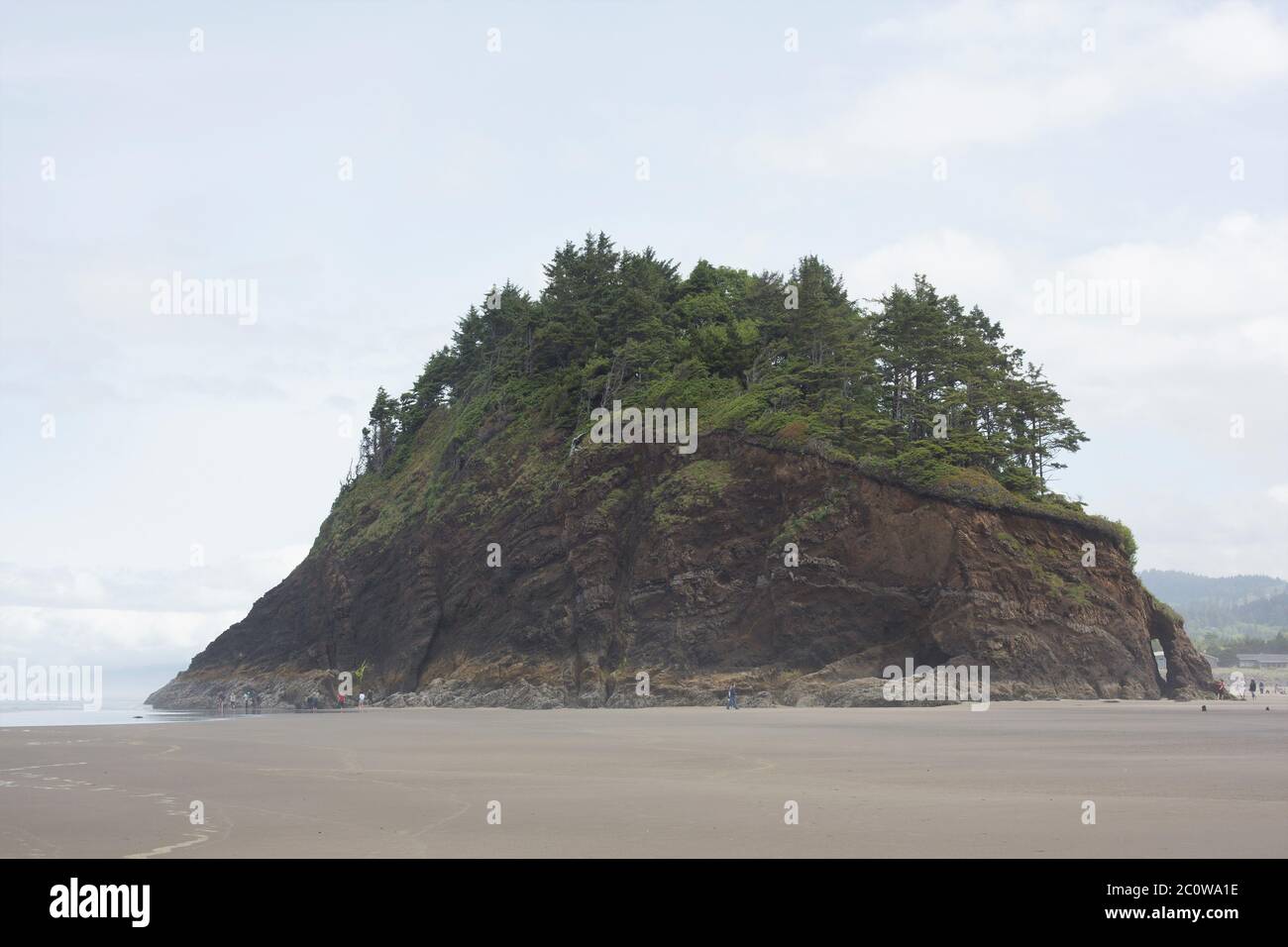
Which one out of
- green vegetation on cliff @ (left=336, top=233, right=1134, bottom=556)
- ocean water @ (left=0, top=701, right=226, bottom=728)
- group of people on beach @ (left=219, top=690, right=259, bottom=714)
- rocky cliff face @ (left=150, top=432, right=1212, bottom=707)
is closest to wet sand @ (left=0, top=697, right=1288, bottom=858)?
ocean water @ (left=0, top=701, right=226, bottom=728)

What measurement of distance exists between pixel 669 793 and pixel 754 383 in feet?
176

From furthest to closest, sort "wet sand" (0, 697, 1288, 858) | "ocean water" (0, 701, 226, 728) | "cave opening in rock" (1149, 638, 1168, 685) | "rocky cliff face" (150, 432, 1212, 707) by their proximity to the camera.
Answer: "cave opening in rock" (1149, 638, 1168, 685) → "rocky cliff face" (150, 432, 1212, 707) → "ocean water" (0, 701, 226, 728) → "wet sand" (0, 697, 1288, 858)

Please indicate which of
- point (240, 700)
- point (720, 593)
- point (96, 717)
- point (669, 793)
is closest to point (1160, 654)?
point (720, 593)

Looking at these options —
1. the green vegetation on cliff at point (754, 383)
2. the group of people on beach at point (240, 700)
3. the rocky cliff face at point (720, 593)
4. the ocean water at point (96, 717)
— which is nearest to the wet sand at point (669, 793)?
the ocean water at point (96, 717)

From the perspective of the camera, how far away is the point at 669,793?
53.9 feet

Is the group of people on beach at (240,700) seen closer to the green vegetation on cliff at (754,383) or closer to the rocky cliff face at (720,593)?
the rocky cliff face at (720,593)

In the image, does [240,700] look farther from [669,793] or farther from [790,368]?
[669,793]

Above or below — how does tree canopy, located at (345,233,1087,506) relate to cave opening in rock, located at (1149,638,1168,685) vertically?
above

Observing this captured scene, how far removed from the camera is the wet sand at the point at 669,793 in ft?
38.1

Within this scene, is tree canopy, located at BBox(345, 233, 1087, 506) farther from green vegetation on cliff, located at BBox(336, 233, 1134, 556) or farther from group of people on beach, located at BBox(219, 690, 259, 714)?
group of people on beach, located at BBox(219, 690, 259, 714)

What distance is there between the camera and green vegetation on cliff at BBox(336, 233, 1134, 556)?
6181 cm

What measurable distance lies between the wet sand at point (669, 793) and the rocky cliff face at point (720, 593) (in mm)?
23439

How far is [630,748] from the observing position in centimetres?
2639

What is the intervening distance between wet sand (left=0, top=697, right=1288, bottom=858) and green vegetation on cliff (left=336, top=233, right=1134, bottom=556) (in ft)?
102
